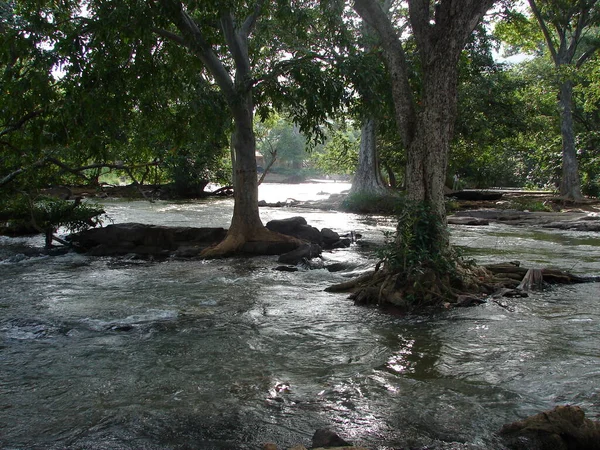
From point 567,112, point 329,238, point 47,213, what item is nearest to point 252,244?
point 329,238

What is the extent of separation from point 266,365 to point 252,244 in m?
8.72

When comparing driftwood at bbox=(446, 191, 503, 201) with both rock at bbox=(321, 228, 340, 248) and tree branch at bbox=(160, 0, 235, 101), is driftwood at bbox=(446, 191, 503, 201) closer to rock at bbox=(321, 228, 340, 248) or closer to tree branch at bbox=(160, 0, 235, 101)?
rock at bbox=(321, 228, 340, 248)

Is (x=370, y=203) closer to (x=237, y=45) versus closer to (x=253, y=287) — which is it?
(x=237, y=45)

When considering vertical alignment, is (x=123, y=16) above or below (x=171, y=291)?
above

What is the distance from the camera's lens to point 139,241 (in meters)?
15.7

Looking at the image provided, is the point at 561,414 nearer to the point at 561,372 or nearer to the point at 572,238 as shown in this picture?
the point at 561,372

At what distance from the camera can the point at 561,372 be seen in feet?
19.9

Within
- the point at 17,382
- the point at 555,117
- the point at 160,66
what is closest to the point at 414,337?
the point at 17,382

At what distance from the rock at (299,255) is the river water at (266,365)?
211 centimetres

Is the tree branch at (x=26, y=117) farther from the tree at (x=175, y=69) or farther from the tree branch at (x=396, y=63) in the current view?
the tree branch at (x=396, y=63)

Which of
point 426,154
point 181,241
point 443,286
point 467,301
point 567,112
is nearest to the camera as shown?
point 467,301

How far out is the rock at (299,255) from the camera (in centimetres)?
1357

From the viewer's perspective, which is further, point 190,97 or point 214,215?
point 214,215

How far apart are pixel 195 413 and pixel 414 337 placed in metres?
3.49
